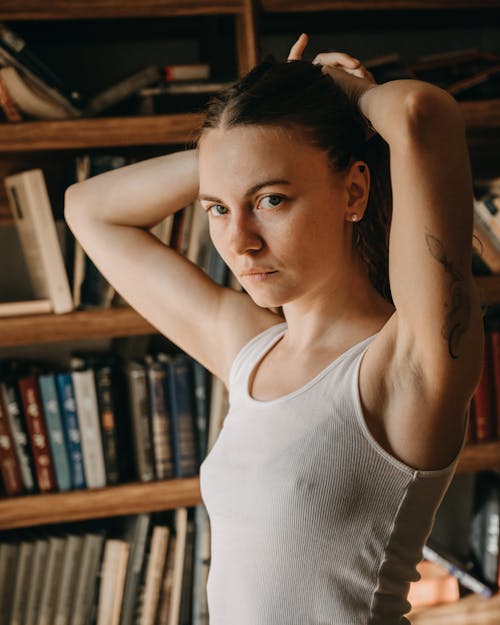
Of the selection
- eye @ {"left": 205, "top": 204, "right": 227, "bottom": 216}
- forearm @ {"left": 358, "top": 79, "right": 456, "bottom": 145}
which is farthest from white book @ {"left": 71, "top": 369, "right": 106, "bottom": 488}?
forearm @ {"left": 358, "top": 79, "right": 456, "bottom": 145}

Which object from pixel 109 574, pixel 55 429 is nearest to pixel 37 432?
pixel 55 429

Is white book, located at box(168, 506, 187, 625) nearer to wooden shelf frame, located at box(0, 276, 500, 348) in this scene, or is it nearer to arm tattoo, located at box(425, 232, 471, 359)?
wooden shelf frame, located at box(0, 276, 500, 348)

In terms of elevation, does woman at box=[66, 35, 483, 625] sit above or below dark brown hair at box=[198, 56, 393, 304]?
below

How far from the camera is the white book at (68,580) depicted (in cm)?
154

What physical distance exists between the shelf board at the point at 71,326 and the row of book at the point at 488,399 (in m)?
0.75

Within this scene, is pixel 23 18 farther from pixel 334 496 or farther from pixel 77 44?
pixel 334 496

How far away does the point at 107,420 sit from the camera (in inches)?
60.2

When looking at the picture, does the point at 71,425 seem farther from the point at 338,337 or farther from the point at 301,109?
the point at 301,109

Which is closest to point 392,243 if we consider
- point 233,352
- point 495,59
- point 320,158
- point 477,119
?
point 320,158

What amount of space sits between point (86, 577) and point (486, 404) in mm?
967

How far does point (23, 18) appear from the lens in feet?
4.53

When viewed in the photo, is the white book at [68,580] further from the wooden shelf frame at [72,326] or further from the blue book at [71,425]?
the wooden shelf frame at [72,326]

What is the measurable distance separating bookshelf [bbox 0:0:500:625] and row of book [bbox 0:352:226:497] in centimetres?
4

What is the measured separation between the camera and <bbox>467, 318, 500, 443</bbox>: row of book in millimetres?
1624
